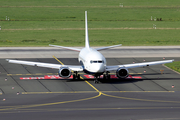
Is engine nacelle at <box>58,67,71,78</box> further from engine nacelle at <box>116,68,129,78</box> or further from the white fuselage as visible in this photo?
engine nacelle at <box>116,68,129,78</box>

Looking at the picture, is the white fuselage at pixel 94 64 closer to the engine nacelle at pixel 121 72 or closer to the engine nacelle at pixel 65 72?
the engine nacelle at pixel 65 72

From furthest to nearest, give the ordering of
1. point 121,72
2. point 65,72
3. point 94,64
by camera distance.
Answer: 1. point 121,72
2. point 65,72
3. point 94,64
